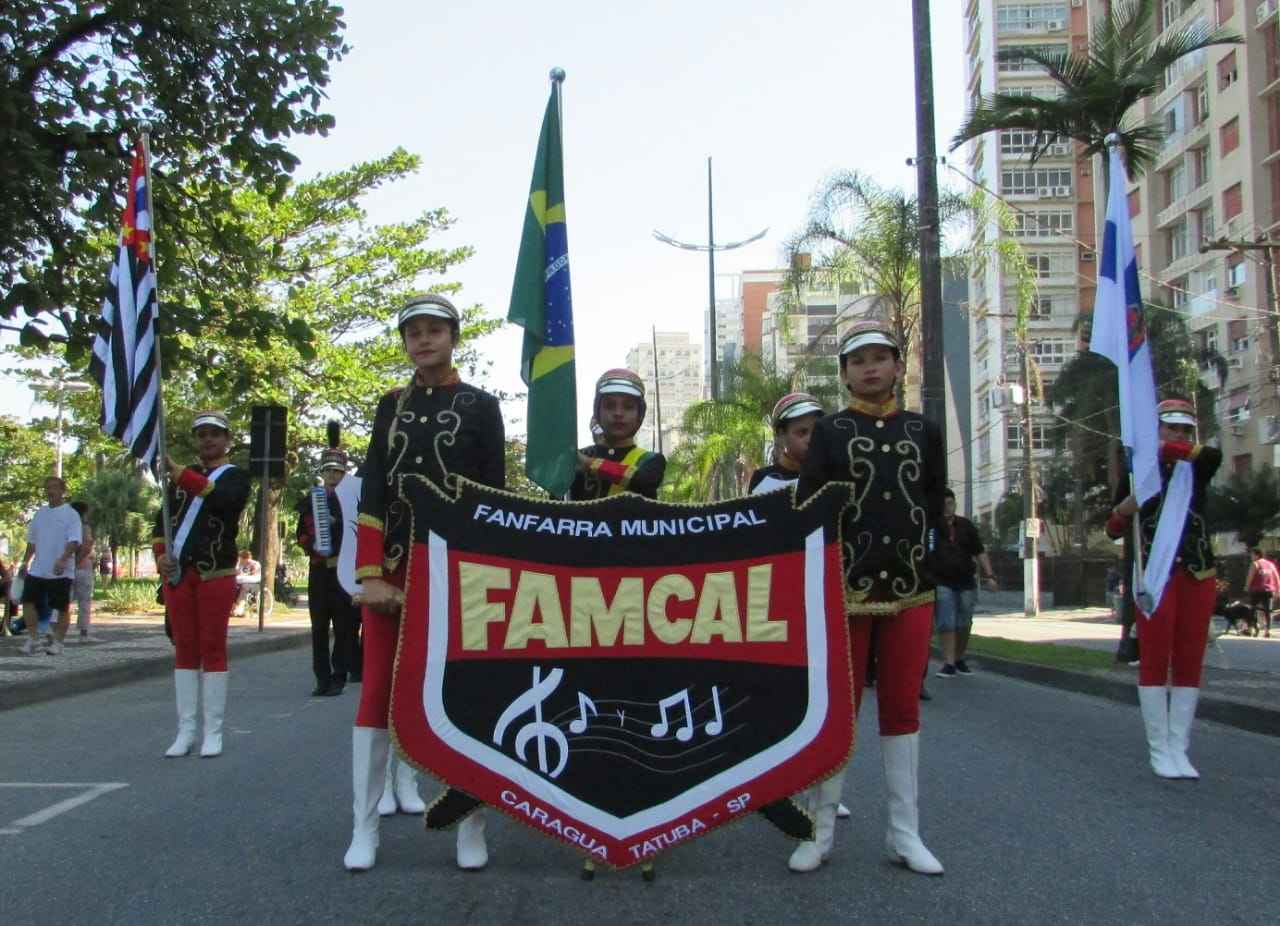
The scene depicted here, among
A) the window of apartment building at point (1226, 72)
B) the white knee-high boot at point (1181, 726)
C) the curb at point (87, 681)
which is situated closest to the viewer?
the white knee-high boot at point (1181, 726)

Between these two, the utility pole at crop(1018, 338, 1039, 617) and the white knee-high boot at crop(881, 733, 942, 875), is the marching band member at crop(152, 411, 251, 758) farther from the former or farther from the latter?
the utility pole at crop(1018, 338, 1039, 617)

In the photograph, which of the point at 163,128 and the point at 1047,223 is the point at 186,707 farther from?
the point at 1047,223

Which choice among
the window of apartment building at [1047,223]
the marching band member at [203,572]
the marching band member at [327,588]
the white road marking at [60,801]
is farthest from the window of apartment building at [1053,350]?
the white road marking at [60,801]

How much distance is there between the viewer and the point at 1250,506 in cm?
4775

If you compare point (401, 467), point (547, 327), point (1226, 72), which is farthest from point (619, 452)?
point (1226, 72)

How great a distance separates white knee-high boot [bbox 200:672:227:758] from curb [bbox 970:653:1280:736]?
22.0 feet

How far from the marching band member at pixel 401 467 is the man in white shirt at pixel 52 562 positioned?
438 inches

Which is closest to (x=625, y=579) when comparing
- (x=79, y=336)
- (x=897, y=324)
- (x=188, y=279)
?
(x=79, y=336)

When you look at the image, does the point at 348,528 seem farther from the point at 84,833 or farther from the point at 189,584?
the point at 84,833

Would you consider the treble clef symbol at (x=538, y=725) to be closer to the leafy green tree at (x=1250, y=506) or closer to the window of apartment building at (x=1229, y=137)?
the leafy green tree at (x=1250, y=506)

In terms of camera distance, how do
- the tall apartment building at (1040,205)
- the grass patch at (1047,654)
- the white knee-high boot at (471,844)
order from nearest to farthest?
the white knee-high boot at (471,844), the grass patch at (1047,654), the tall apartment building at (1040,205)

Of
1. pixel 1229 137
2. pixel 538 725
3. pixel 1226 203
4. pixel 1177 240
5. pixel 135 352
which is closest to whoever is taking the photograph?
pixel 538 725

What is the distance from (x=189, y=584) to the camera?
7859 mm

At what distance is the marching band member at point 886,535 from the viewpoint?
16.2 feet
